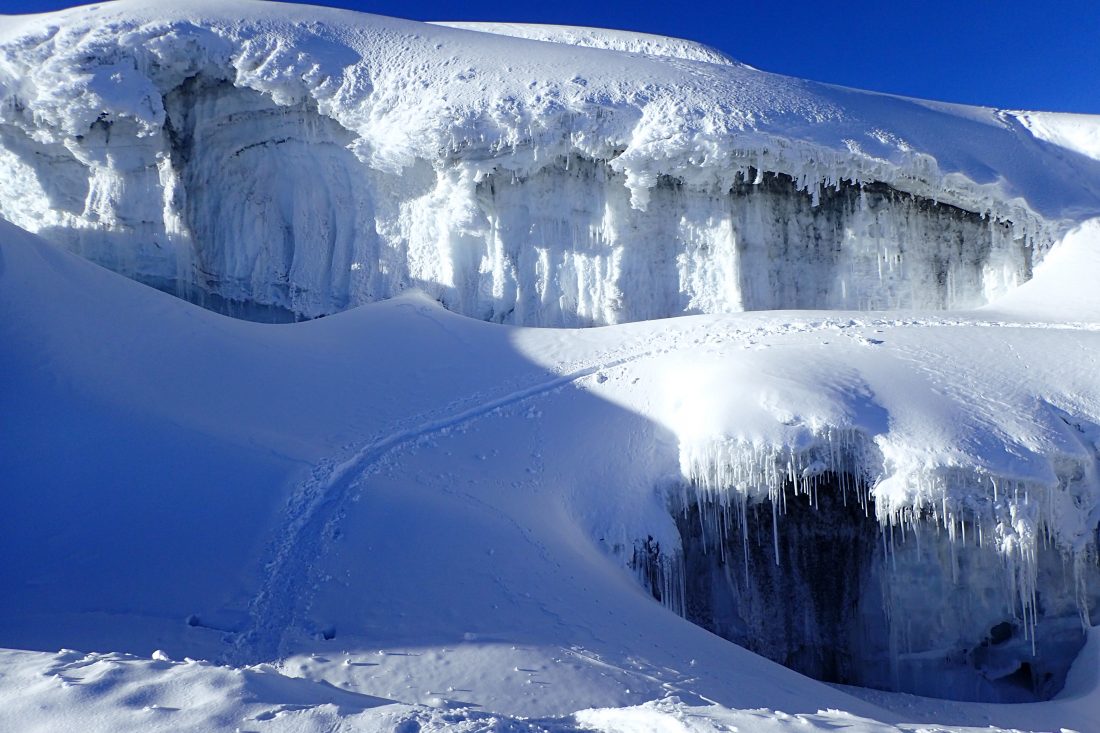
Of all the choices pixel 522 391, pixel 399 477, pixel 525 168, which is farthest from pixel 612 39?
pixel 399 477

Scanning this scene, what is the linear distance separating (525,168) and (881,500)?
7088mm

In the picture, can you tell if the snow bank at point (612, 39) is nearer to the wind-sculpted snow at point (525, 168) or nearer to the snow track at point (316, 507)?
the wind-sculpted snow at point (525, 168)

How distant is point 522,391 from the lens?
862cm

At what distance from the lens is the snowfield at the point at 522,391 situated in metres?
5.22

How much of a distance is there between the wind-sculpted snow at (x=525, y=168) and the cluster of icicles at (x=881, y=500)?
4763 millimetres

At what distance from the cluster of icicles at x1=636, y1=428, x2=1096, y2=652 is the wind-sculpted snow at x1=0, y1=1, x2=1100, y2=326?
4.76m

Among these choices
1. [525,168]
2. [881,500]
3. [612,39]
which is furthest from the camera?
[612,39]

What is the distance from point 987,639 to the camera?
756 centimetres

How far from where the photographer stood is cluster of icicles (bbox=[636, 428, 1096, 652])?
6.89 metres

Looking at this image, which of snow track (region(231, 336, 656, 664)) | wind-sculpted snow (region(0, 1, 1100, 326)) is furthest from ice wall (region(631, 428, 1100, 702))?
wind-sculpted snow (region(0, 1, 1100, 326))

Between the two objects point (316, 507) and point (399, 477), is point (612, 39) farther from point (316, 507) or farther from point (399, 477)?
point (316, 507)

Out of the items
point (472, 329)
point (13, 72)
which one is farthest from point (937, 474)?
point (13, 72)

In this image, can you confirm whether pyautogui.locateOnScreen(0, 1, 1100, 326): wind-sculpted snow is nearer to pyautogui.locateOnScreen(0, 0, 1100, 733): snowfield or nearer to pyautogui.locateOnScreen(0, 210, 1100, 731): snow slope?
pyautogui.locateOnScreen(0, 0, 1100, 733): snowfield

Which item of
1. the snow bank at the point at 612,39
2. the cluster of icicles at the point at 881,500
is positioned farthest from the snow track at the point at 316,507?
the snow bank at the point at 612,39
